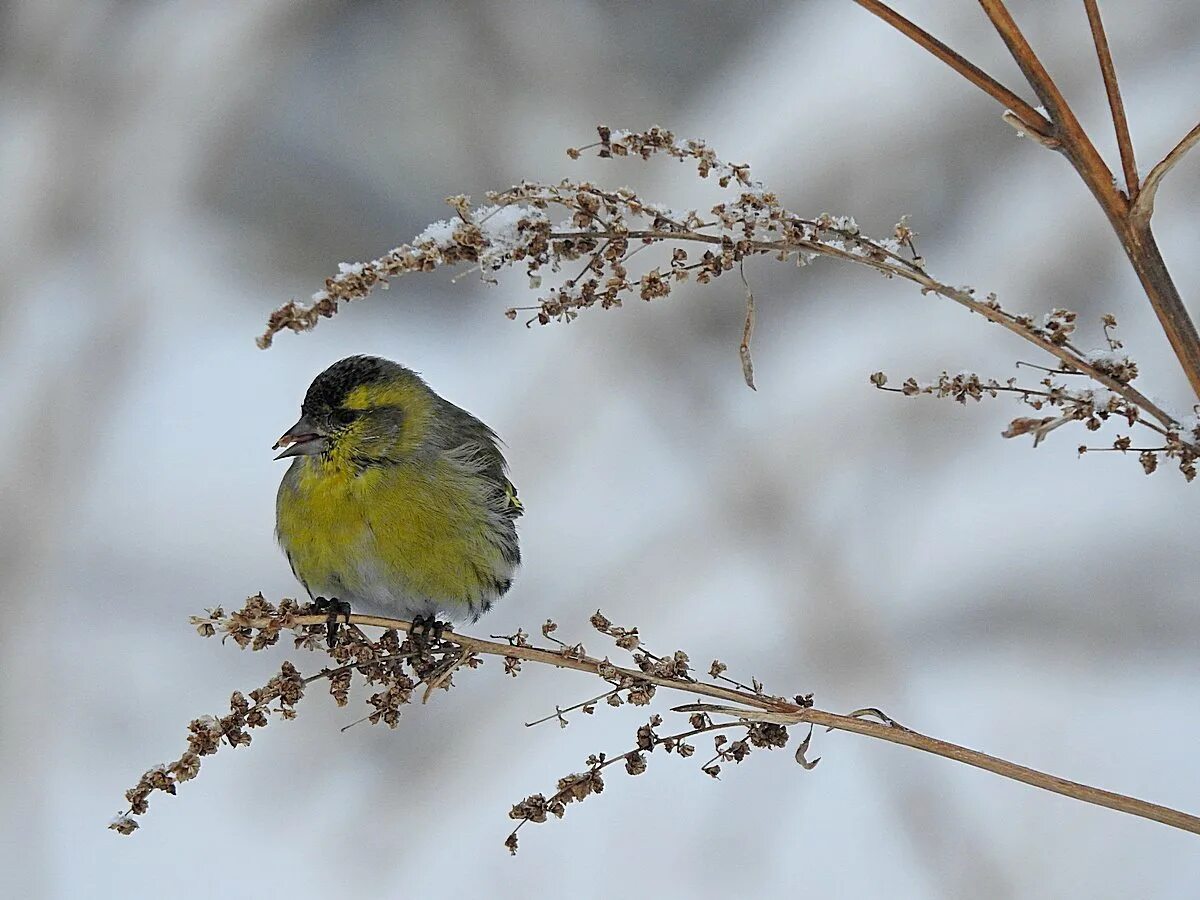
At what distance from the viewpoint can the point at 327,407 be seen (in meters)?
1.87

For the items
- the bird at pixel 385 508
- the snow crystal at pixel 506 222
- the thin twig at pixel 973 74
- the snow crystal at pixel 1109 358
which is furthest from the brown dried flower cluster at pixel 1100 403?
the bird at pixel 385 508

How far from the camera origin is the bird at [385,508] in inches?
70.4

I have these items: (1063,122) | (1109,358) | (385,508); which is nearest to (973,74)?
(1063,122)

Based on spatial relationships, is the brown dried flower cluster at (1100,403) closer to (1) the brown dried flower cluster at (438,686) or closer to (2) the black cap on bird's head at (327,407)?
(1) the brown dried flower cluster at (438,686)

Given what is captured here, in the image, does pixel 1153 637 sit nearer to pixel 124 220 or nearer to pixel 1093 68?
pixel 1093 68

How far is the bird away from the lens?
1.79 m

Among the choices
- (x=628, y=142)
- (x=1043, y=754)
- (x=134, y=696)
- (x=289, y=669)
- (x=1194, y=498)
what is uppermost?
(x=1194, y=498)

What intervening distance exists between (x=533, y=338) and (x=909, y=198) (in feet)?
3.40

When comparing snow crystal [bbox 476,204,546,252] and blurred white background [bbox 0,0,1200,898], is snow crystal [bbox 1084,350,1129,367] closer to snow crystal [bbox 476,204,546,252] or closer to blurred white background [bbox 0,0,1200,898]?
snow crystal [bbox 476,204,546,252]

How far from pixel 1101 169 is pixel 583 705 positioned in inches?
19.0

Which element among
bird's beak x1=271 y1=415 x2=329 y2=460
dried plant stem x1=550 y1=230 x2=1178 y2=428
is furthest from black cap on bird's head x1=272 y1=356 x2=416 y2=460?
dried plant stem x1=550 y1=230 x2=1178 y2=428

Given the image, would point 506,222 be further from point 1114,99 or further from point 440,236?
point 1114,99

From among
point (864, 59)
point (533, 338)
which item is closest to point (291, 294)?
point (533, 338)

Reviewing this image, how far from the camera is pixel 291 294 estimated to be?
3.58m
